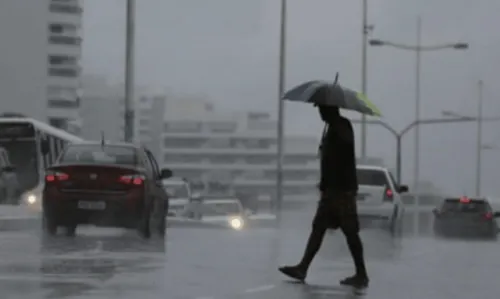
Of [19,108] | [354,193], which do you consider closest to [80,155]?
[354,193]

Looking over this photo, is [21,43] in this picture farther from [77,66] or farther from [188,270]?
[188,270]

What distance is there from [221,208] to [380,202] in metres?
15.9

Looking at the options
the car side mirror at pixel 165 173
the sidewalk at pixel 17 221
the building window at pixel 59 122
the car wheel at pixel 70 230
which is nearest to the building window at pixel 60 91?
the building window at pixel 59 122

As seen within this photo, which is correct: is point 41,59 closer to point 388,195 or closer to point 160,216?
point 388,195

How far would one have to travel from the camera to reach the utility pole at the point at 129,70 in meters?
44.0

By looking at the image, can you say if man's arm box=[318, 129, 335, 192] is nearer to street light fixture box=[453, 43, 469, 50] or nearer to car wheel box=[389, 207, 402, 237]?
car wheel box=[389, 207, 402, 237]

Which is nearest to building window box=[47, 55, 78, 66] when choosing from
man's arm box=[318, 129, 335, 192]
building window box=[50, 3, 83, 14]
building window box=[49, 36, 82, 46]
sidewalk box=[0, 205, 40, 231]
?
building window box=[49, 36, 82, 46]

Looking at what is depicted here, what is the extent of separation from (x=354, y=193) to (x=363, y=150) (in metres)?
70.4

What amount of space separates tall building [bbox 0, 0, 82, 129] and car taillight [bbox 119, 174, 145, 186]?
134m

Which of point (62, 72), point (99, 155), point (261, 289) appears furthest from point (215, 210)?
point (62, 72)

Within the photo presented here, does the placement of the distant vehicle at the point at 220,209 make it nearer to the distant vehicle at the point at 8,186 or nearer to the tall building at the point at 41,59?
the distant vehicle at the point at 8,186

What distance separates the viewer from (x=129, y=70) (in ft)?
151

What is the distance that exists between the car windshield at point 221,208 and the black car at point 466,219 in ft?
23.1

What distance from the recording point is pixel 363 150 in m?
85.2
